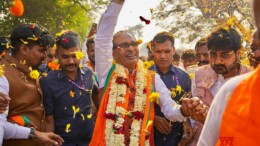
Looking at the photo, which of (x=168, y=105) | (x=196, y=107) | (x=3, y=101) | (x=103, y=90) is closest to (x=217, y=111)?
(x=196, y=107)

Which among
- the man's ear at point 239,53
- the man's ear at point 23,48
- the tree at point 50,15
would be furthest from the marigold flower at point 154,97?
the tree at point 50,15

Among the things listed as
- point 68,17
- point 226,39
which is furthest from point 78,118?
point 68,17

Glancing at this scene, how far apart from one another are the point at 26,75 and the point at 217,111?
277 cm

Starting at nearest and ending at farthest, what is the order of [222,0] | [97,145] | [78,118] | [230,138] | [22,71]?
[230,138] → [22,71] → [97,145] → [78,118] → [222,0]

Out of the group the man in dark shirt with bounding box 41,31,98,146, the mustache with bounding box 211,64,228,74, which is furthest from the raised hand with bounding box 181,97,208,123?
the man in dark shirt with bounding box 41,31,98,146

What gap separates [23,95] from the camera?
Answer: 157 inches

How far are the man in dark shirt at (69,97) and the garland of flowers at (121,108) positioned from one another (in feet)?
1.29

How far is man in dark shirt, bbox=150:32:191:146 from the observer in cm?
481

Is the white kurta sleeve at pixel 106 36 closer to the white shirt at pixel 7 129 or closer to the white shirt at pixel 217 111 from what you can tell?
the white shirt at pixel 7 129

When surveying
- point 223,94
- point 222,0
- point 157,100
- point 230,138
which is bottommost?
point 157,100

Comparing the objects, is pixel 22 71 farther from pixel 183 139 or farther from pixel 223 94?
pixel 223 94

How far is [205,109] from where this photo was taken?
315 centimetres

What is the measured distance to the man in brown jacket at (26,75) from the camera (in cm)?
391

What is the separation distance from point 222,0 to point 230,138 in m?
13.6
